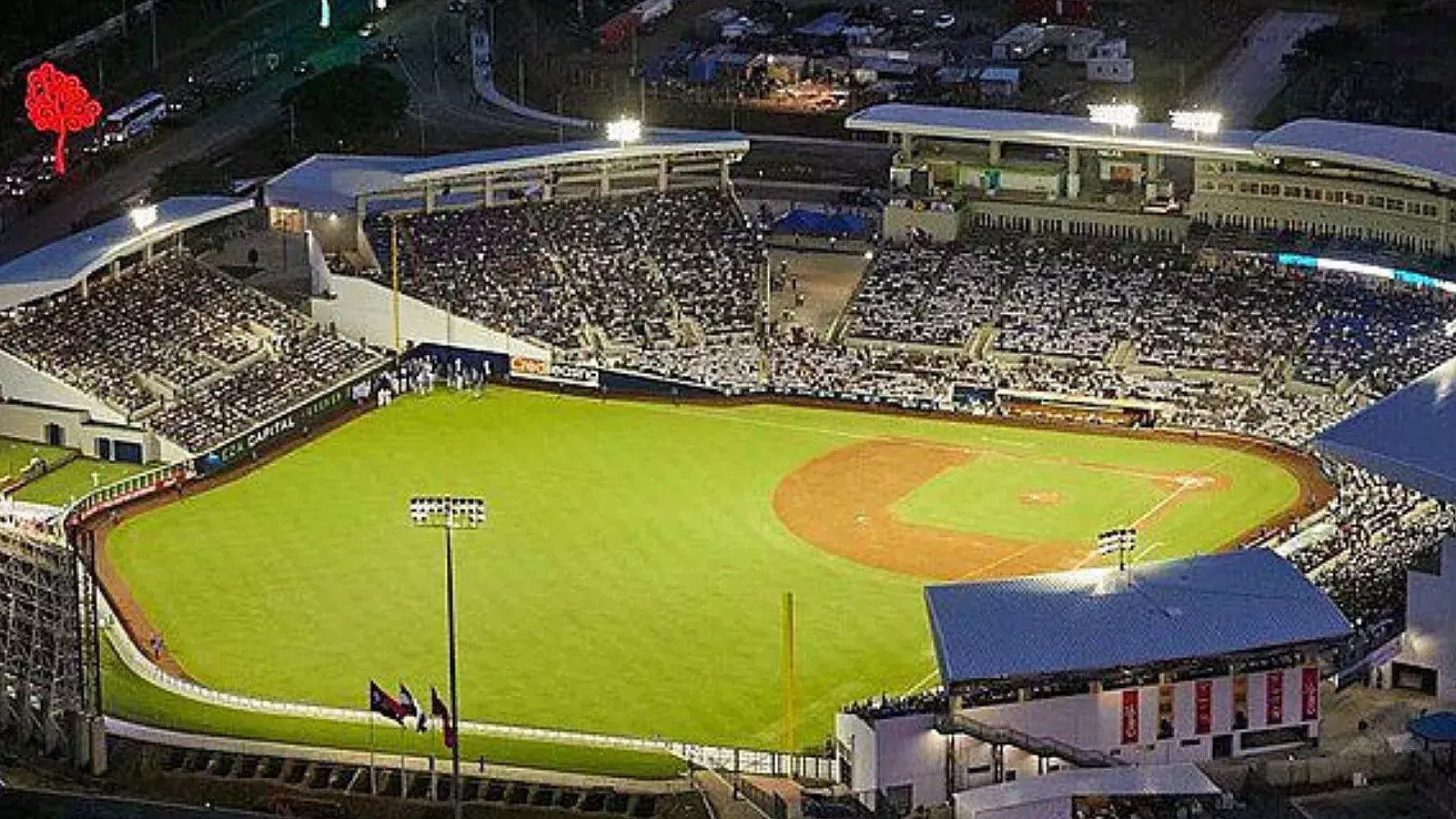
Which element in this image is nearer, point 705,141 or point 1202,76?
point 705,141

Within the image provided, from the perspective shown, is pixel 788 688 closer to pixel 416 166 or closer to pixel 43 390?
pixel 43 390

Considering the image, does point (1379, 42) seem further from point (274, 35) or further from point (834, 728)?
point (834, 728)

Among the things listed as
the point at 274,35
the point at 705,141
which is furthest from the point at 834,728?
the point at 274,35

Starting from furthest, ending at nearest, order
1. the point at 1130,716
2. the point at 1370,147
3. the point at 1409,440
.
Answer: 1. the point at 1370,147
2. the point at 1409,440
3. the point at 1130,716

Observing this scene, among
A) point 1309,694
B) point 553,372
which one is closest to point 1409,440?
point 1309,694

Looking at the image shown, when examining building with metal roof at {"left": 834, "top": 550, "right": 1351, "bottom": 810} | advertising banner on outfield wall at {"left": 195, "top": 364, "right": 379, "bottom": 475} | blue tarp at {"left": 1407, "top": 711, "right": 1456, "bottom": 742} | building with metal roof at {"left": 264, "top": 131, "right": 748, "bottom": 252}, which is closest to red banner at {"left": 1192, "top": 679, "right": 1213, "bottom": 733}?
building with metal roof at {"left": 834, "top": 550, "right": 1351, "bottom": 810}
